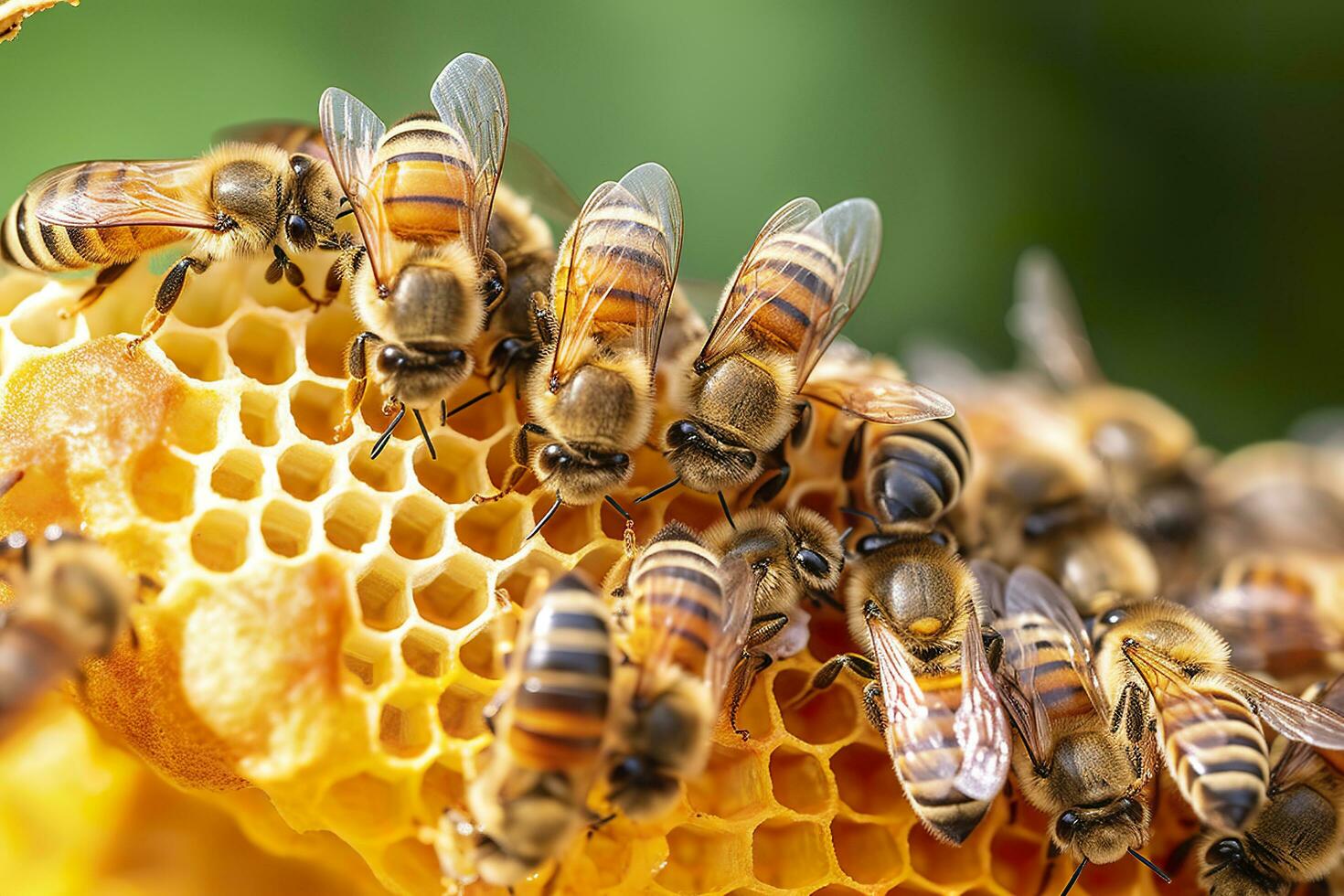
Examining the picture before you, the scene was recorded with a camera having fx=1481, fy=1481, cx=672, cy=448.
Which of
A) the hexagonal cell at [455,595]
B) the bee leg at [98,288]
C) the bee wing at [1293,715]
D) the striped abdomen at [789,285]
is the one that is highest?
the striped abdomen at [789,285]

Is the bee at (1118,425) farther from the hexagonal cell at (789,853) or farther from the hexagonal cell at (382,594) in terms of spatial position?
the hexagonal cell at (382,594)

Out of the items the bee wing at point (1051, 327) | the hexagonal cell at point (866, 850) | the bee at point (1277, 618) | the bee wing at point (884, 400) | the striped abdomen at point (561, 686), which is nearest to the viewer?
the striped abdomen at point (561, 686)

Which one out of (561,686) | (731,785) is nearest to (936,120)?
(731,785)

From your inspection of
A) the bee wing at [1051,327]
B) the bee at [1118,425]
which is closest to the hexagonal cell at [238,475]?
the bee at [1118,425]

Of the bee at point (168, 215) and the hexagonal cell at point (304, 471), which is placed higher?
the bee at point (168, 215)

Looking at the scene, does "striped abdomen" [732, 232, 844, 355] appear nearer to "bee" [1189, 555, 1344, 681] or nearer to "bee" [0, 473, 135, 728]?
"bee" [1189, 555, 1344, 681]

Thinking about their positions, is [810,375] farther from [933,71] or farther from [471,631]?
[933,71]
